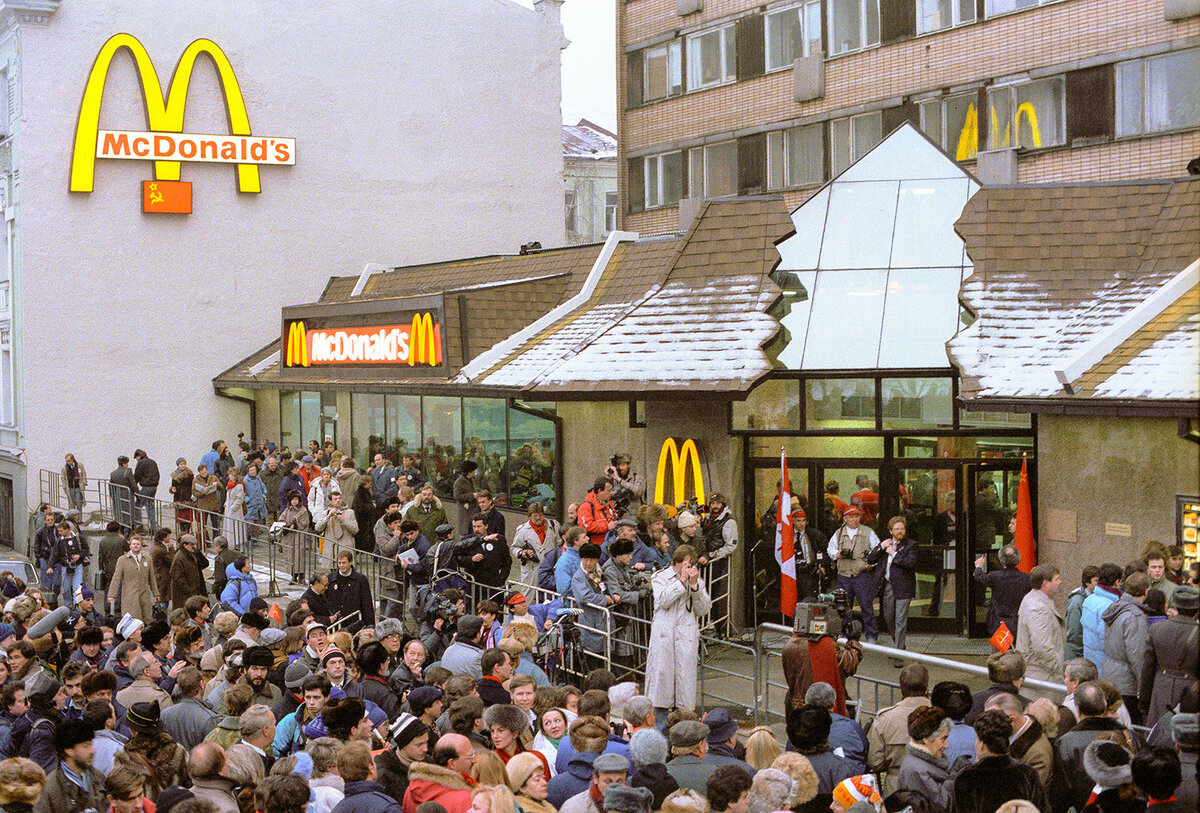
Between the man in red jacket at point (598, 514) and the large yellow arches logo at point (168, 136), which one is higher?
the large yellow arches logo at point (168, 136)

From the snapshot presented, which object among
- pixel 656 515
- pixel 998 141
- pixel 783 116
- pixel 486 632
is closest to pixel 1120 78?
pixel 998 141

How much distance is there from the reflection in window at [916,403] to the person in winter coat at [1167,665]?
20.3ft

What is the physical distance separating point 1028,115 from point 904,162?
12.9 m

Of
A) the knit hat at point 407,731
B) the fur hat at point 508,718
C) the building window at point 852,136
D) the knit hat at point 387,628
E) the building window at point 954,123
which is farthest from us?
the building window at point 852,136

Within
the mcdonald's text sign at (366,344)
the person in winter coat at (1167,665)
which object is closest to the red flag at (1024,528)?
the person in winter coat at (1167,665)

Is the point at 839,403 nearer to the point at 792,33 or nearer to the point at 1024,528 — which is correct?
the point at 1024,528

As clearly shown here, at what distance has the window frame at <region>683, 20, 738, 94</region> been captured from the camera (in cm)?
3722

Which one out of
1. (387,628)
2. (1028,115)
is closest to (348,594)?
(387,628)

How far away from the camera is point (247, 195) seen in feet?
106

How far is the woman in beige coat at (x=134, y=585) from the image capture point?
17.8 m

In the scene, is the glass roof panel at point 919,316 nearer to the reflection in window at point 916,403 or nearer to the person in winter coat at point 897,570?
the reflection in window at point 916,403

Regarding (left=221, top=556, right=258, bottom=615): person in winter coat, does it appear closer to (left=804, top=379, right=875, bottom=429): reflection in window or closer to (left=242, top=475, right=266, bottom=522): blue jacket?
(left=804, top=379, right=875, bottom=429): reflection in window

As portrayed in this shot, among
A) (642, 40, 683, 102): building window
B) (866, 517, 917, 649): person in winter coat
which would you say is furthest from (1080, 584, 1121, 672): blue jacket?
(642, 40, 683, 102): building window

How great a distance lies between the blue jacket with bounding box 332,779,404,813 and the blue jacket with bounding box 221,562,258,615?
8.11 meters
